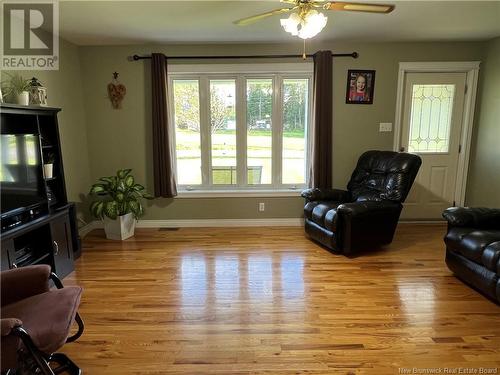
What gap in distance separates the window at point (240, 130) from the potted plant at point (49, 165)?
5.21 ft

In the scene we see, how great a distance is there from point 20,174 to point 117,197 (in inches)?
53.4

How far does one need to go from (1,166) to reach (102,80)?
2149 mm

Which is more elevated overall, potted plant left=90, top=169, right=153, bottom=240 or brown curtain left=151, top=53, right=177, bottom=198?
brown curtain left=151, top=53, right=177, bottom=198

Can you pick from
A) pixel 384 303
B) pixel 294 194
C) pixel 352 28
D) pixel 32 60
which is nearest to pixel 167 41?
pixel 32 60

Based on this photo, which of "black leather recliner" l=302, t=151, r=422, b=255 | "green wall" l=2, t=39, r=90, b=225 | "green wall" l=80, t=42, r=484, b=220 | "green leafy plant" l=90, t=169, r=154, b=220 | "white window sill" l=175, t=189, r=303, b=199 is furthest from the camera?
"white window sill" l=175, t=189, r=303, b=199

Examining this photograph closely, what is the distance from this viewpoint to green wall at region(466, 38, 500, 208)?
392 centimetres

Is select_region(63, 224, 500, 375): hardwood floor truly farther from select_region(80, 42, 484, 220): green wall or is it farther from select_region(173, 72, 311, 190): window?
select_region(173, 72, 311, 190): window

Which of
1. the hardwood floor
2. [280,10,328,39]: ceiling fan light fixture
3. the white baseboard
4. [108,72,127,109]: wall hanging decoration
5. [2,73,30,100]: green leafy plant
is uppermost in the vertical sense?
[280,10,328,39]: ceiling fan light fixture

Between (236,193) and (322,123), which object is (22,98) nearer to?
(236,193)

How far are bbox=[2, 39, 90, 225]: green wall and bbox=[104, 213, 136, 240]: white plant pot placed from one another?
0.48 meters

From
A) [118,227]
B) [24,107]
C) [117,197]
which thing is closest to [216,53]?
[117,197]

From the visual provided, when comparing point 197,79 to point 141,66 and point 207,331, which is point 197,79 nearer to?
point 141,66

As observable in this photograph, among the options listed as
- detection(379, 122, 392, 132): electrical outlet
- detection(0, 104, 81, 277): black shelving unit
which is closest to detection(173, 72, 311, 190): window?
detection(379, 122, 392, 132): electrical outlet

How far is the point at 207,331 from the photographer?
217 cm
